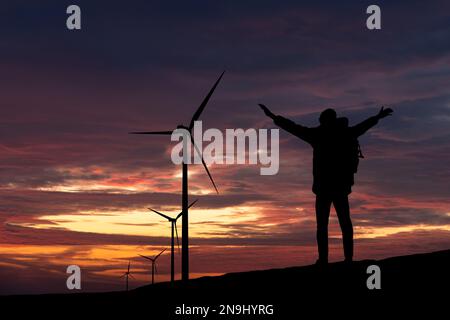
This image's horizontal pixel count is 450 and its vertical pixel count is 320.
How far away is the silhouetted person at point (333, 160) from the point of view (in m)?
17.9

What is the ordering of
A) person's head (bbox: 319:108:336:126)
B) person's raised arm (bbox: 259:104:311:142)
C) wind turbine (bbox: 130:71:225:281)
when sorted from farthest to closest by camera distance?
1. wind turbine (bbox: 130:71:225:281)
2. person's raised arm (bbox: 259:104:311:142)
3. person's head (bbox: 319:108:336:126)

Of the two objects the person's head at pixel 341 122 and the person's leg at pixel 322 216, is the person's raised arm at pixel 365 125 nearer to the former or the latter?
the person's head at pixel 341 122

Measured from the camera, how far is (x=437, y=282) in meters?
17.7

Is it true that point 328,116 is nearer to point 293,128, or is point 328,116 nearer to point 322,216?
point 293,128

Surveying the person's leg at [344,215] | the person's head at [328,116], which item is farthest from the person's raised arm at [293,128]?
the person's leg at [344,215]

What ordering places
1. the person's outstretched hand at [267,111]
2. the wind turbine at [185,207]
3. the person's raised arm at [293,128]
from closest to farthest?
the person's raised arm at [293,128] → the person's outstretched hand at [267,111] → the wind turbine at [185,207]

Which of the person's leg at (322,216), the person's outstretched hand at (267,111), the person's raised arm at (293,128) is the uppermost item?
the person's outstretched hand at (267,111)

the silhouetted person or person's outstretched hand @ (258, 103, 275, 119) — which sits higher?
person's outstretched hand @ (258, 103, 275, 119)

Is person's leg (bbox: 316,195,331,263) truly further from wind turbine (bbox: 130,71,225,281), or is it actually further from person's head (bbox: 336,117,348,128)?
wind turbine (bbox: 130,71,225,281)

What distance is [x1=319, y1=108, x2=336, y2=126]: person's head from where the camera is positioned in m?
17.8

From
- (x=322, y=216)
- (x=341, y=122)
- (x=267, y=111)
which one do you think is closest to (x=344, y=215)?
(x=322, y=216)

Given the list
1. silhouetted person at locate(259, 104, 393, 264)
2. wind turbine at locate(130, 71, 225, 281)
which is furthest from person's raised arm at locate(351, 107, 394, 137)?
wind turbine at locate(130, 71, 225, 281)
